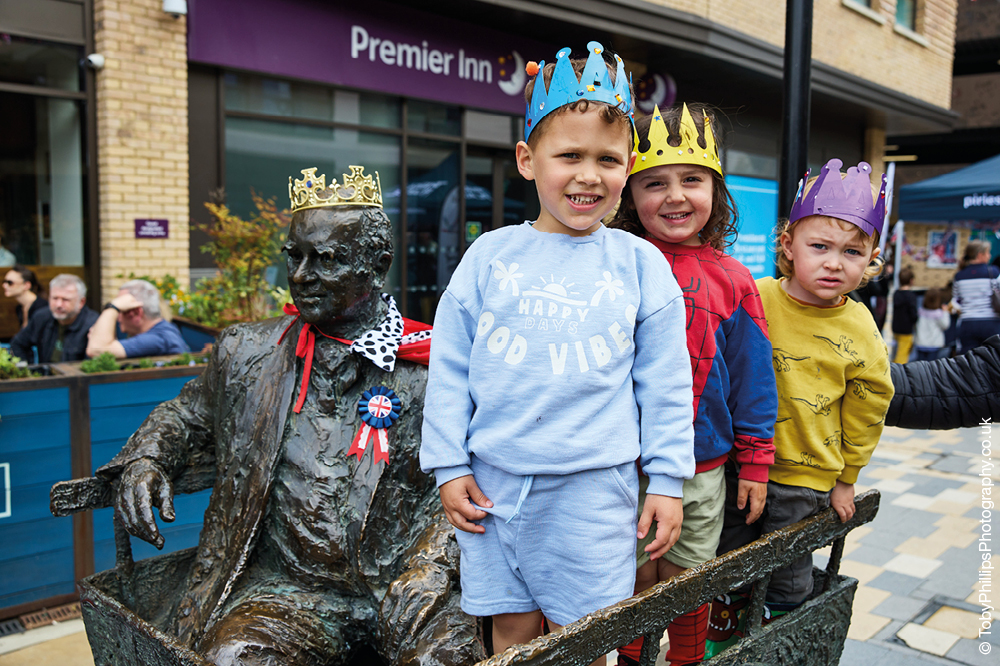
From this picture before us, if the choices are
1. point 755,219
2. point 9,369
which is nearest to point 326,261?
point 9,369

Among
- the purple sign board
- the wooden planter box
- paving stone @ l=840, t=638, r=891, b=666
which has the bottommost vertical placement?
→ paving stone @ l=840, t=638, r=891, b=666

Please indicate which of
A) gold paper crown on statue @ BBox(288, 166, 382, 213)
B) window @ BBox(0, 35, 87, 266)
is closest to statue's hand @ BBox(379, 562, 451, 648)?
gold paper crown on statue @ BBox(288, 166, 382, 213)

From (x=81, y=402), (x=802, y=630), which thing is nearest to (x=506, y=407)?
(x=802, y=630)

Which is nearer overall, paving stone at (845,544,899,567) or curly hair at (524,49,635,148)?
curly hair at (524,49,635,148)

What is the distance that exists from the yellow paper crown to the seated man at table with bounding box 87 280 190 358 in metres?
3.82

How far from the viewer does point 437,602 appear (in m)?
1.83

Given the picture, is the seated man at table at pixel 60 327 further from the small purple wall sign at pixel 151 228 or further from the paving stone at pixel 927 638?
the paving stone at pixel 927 638

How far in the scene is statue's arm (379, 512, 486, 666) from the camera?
5.71ft

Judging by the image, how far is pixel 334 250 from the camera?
2068 mm

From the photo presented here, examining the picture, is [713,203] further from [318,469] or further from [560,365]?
[318,469]

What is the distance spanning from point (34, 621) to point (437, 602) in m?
2.97

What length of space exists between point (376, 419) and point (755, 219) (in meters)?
10.4

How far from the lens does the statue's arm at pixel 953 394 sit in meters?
2.55

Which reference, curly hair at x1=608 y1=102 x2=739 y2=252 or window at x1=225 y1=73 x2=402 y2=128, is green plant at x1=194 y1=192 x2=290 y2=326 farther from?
curly hair at x1=608 y1=102 x2=739 y2=252
